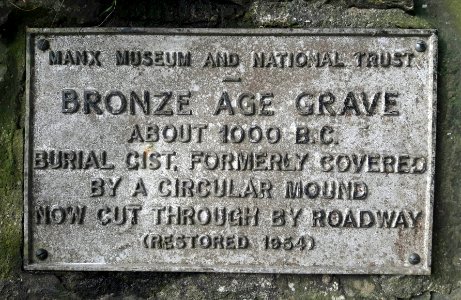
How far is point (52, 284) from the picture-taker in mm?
2582

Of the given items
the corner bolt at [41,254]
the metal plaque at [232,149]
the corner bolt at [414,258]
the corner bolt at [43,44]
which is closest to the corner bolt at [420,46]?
the metal plaque at [232,149]

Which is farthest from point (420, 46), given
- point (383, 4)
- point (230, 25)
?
point (230, 25)

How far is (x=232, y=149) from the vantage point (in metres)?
2.54

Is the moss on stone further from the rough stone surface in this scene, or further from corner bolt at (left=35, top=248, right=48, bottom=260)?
the rough stone surface

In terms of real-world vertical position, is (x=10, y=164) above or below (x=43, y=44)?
below

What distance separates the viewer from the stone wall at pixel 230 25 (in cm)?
255

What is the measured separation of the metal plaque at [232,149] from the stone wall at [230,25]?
0.07 meters

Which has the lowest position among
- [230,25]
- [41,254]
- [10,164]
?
[41,254]

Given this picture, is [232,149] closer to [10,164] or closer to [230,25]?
[230,25]

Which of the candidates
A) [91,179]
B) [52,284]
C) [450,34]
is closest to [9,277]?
[52,284]

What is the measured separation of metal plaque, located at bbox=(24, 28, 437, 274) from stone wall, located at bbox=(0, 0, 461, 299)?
0.07 metres

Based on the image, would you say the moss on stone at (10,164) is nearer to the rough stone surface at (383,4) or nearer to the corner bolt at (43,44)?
the corner bolt at (43,44)

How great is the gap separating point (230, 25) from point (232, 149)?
545 mm

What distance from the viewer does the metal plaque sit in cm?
252
